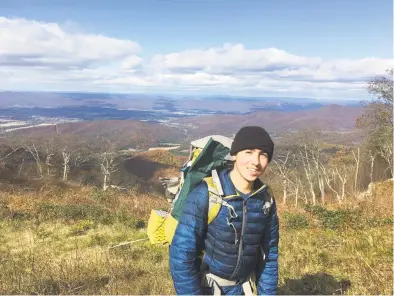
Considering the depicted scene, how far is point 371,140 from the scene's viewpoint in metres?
39.4

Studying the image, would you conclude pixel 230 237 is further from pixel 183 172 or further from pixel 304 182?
pixel 304 182

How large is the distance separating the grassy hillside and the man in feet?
8.06

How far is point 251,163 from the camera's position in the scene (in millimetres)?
2527

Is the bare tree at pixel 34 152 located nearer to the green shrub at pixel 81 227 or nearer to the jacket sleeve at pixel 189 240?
the green shrub at pixel 81 227

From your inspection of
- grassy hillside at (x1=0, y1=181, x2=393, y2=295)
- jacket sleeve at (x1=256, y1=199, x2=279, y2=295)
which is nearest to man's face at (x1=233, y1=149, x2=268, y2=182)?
jacket sleeve at (x1=256, y1=199, x2=279, y2=295)

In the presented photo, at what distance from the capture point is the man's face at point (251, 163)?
99.7 inches

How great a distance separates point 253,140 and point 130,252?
5.11 metres

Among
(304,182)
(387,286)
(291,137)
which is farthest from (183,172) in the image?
(291,137)

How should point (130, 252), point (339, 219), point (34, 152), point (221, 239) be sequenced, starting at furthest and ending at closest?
point (34, 152)
point (339, 219)
point (130, 252)
point (221, 239)

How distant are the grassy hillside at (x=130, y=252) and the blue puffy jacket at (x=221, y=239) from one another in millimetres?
2488

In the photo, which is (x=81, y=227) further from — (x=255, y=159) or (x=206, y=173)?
(x=255, y=159)

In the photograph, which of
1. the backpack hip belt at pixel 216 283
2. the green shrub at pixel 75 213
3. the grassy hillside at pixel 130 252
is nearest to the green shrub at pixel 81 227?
the grassy hillside at pixel 130 252

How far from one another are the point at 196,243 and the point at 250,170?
0.68 m

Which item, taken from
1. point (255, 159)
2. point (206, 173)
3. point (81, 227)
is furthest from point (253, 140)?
point (81, 227)
